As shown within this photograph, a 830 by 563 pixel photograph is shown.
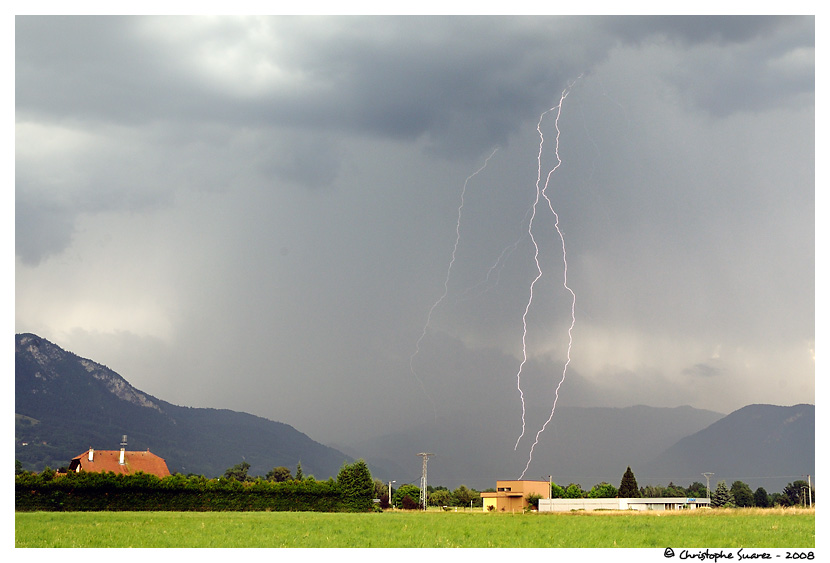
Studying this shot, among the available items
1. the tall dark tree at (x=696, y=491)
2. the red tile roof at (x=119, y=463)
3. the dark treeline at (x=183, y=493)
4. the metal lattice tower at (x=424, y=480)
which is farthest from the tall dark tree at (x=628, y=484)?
the red tile roof at (x=119, y=463)

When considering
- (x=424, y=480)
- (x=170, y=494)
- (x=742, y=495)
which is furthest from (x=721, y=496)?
(x=170, y=494)

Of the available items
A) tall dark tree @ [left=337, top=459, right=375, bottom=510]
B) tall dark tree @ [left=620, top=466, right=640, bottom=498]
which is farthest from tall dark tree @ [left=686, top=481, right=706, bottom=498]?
tall dark tree @ [left=337, top=459, right=375, bottom=510]

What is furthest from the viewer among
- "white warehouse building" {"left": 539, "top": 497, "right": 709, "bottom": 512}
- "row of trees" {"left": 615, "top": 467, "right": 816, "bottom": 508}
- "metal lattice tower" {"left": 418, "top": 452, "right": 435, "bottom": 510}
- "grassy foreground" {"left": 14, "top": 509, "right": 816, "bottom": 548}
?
"row of trees" {"left": 615, "top": 467, "right": 816, "bottom": 508}

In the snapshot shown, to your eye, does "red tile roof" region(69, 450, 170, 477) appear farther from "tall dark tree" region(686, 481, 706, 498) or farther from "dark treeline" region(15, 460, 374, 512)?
"tall dark tree" region(686, 481, 706, 498)

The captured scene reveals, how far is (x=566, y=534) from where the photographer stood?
22.7 meters

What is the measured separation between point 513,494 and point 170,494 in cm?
4859

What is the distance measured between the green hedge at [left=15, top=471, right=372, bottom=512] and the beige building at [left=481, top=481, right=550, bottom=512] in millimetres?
33860

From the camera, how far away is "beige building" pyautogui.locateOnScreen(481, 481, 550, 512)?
84.1 metres

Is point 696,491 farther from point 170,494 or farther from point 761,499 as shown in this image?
point 170,494

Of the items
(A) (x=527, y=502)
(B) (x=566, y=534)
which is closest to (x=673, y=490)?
(A) (x=527, y=502)

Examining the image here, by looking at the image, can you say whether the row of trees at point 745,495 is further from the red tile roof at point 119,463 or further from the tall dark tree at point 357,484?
the red tile roof at point 119,463

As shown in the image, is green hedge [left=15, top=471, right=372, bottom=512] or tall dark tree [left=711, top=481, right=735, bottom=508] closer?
green hedge [left=15, top=471, right=372, bottom=512]
